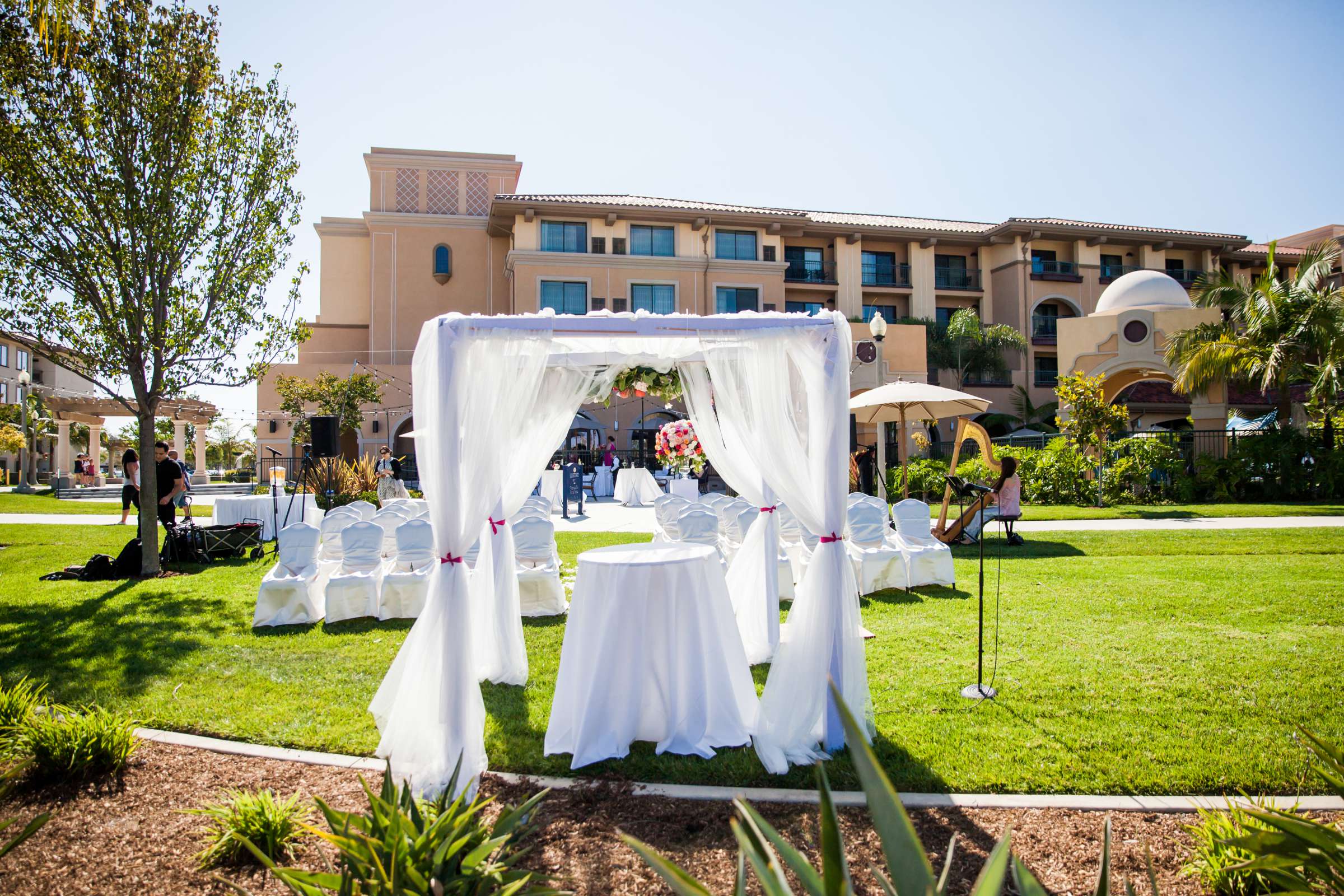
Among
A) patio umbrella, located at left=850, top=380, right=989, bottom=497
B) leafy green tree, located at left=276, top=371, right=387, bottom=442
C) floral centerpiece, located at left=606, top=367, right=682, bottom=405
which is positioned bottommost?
floral centerpiece, located at left=606, top=367, right=682, bottom=405

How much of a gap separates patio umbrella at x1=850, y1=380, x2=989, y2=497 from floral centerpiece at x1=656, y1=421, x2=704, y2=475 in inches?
97.9

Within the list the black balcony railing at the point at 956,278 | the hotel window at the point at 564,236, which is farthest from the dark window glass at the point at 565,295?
the black balcony railing at the point at 956,278

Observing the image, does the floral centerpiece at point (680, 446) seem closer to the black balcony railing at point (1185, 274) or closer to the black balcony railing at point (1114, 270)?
the black balcony railing at point (1114, 270)

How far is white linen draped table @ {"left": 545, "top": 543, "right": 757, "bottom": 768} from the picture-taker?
421 cm

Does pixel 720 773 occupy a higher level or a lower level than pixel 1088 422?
lower

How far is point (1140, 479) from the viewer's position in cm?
1623

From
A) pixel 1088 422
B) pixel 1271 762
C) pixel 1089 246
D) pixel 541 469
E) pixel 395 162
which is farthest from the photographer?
pixel 1089 246

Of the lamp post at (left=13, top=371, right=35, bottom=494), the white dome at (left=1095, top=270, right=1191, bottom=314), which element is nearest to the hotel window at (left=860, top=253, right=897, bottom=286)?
the white dome at (left=1095, top=270, right=1191, bottom=314)

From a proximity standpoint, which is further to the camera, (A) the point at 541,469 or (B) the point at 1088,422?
(B) the point at 1088,422

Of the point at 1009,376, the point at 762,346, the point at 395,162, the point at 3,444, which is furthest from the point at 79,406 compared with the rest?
the point at 1009,376

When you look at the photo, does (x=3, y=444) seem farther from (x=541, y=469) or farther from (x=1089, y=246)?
(x=1089, y=246)

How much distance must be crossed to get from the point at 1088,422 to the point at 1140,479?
80.0 inches

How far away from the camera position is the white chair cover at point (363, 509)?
9.10m

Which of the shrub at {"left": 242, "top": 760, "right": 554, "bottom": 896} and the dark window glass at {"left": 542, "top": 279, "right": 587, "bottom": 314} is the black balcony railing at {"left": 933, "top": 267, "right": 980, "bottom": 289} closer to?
the dark window glass at {"left": 542, "top": 279, "right": 587, "bottom": 314}
